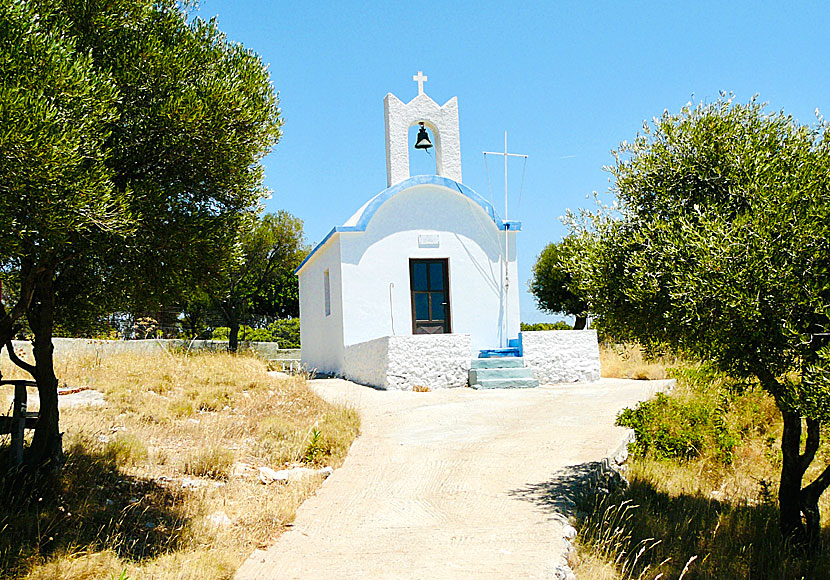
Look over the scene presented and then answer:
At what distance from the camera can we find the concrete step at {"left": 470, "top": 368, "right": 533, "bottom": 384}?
14648mm

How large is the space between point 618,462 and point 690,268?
3687mm

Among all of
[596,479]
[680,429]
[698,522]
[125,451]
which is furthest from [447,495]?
[680,429]

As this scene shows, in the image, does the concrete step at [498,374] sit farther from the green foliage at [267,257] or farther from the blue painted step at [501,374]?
the green foliage at [267,257]

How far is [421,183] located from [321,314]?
511 centimetres

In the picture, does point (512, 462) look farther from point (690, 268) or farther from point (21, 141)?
point (21, 141)

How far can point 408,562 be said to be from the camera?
5.41 metres

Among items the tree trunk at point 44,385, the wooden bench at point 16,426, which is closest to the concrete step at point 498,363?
the tree trunk at point 44,385

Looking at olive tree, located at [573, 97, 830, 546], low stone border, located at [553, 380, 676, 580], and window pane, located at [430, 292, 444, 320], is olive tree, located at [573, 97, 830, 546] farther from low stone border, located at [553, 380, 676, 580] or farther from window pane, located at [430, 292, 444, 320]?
window pane, located at [430, 292, 444, 320]

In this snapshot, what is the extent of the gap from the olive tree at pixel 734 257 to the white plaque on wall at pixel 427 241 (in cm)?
1028

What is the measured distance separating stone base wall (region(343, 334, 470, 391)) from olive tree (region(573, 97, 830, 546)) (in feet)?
26.1

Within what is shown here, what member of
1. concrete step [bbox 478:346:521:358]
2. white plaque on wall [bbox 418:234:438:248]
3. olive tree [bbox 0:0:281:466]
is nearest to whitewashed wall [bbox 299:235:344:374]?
white plaque on wall [bbox 418:234:438:248]

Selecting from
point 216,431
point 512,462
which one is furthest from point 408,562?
point 216,431

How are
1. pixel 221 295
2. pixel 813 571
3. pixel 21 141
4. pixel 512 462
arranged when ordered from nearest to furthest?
pixel 21 141 < pixel 813 571 < pixel 221 295 < pixel 512 462

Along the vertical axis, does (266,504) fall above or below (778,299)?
below
